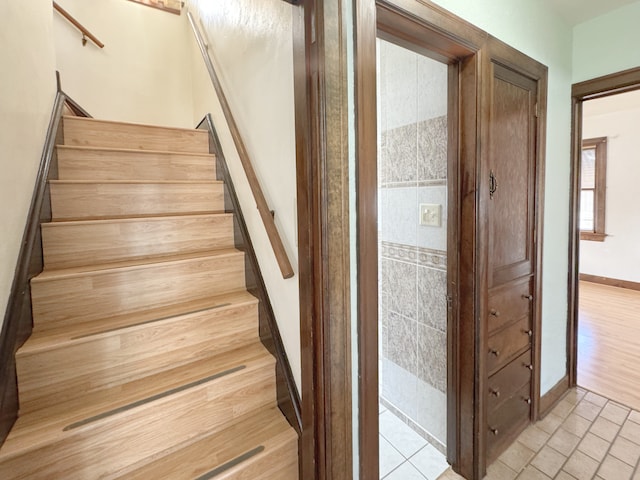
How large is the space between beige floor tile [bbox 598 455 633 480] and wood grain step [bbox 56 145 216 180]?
9.54ft

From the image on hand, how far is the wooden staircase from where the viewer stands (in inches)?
45.1

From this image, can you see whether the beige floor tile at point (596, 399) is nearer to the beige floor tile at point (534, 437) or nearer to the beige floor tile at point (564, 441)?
the beige floor tile at point (564, 441)

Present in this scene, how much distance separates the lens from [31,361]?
120cm

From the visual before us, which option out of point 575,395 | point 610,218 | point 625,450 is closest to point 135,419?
point 625,450

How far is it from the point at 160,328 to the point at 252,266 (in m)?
0.55

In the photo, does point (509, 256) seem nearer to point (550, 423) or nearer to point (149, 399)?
point (550, 423)

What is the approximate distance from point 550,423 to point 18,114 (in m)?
3.31

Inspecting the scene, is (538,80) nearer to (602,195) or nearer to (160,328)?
(160,328)

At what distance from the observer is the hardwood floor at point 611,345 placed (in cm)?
225

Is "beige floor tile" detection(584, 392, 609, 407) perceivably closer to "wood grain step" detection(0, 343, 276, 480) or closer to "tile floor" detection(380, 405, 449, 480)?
"tile floor" detection(380, 405, 449, 480)

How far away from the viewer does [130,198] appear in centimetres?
198

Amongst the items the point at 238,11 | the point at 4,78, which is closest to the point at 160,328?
the point at 4,78

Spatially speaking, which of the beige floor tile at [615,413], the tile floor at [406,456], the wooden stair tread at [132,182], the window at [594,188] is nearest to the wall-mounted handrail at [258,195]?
the wooden stair tread at [132,182]

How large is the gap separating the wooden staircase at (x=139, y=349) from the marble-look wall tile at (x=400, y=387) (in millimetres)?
887
